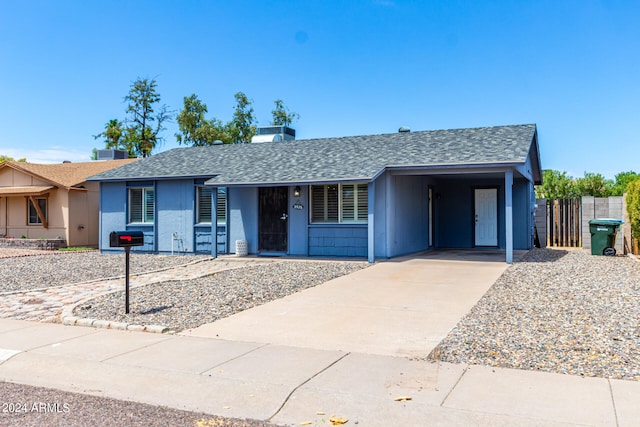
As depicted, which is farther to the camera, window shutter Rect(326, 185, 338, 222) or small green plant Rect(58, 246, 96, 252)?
small green plant Rect(58, 246, 96, 252)

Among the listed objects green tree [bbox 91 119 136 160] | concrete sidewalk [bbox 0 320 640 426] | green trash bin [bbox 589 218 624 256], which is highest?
green tree [bbox 91 119 136 160]

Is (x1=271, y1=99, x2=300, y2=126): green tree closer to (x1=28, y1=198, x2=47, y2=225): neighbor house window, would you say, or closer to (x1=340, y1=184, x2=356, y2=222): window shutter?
(x1=28, y1=198, x2=47, y2=225): neighbor house window

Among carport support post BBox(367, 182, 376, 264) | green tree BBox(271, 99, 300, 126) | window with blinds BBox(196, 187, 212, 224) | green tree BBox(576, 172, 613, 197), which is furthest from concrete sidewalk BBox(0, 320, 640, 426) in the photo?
green tree BBox(271, 99, 300, 126)

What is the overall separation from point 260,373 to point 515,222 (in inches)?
594

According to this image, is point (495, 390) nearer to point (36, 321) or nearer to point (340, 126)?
point (36, 321)

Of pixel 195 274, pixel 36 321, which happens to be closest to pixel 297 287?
pixel 195 274

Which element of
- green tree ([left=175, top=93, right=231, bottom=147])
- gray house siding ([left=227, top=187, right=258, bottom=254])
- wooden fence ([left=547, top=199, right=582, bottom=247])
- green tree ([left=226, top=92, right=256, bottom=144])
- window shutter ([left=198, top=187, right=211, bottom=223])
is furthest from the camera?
green tree ([left=226, top=92, right=256, bottom=144])

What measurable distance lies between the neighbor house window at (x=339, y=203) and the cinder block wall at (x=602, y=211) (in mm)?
8317

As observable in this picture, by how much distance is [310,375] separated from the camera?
16.0 ft

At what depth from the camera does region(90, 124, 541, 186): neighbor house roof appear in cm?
1412

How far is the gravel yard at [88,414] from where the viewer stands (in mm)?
3908

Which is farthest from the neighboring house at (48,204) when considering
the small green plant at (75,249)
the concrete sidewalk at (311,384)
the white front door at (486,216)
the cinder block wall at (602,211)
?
the cinder block wall at (602,211)

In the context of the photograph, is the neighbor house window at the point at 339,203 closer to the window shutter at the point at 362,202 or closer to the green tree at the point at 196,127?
the window shutter at the point at 362,202

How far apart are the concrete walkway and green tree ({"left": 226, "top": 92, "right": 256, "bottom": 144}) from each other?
40.4 meters
